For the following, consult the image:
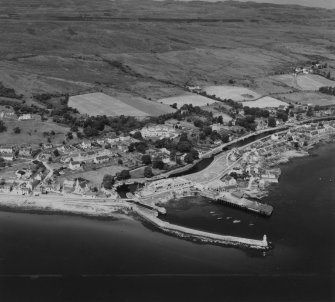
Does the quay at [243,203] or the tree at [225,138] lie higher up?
the quay at [243,203]

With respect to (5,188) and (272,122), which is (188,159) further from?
(272,122)

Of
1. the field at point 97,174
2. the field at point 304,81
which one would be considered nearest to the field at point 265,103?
the field at point 304,81

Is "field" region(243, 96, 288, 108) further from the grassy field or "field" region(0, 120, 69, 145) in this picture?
"field" region(0, 120, 69, 145)

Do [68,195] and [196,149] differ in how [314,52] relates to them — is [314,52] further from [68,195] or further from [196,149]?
[68,195]

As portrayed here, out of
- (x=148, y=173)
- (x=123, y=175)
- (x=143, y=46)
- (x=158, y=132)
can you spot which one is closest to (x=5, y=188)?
(x=123, y=175)

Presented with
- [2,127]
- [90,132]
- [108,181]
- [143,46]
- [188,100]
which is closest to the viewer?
[108,181]

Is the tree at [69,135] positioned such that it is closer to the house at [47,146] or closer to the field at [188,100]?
the house at [47,146]
